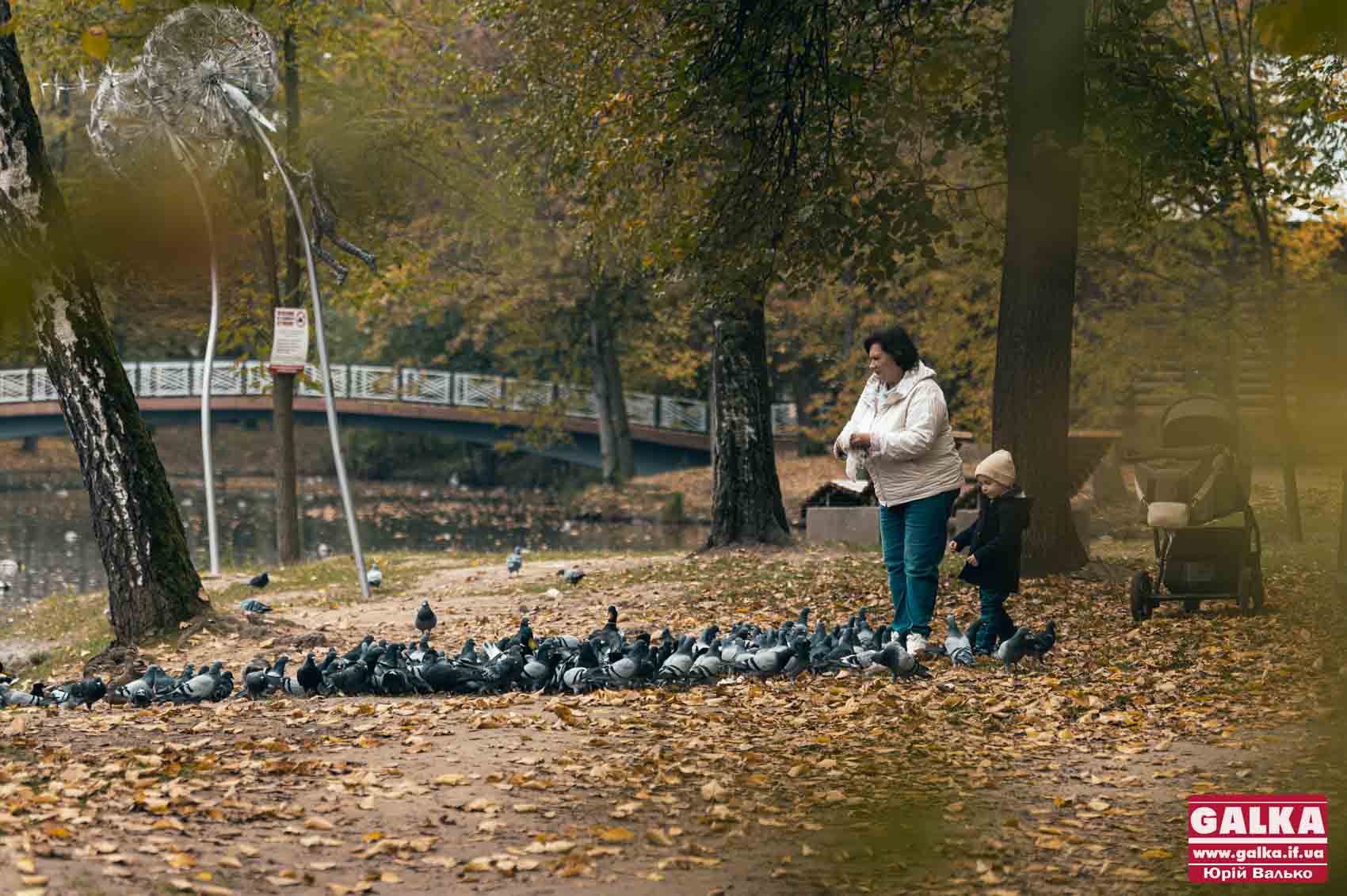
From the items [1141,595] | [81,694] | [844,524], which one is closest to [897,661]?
[1141,595]

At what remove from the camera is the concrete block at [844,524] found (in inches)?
744

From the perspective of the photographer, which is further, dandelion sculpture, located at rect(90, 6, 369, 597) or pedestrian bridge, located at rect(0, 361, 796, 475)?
pedestrian bridge, located at rect(0, 361, 796, 475)

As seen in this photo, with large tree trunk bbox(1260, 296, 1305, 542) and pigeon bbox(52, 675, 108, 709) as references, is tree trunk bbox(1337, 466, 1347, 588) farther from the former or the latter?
pigeon bbox(52, 675, 108, 709)

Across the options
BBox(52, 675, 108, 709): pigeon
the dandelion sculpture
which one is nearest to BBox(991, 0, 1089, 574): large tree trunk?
the dandelion sculpture

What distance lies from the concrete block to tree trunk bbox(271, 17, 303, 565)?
23.1 ft

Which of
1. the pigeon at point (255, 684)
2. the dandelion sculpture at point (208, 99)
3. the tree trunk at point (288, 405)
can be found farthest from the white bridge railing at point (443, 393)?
the pigeon at point (255, 684)

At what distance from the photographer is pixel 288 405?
817 inches

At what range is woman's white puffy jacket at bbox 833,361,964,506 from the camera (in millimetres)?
9055

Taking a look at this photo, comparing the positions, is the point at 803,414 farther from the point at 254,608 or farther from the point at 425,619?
the point at 425,619

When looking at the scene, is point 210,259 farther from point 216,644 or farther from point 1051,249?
point 1051,249

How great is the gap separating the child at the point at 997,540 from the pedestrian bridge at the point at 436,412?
3179cm

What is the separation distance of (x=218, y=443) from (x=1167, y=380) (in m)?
41.8

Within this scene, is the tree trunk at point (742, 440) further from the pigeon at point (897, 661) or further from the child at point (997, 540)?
the pigeon at point (897, 661)

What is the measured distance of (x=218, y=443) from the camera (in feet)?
188
